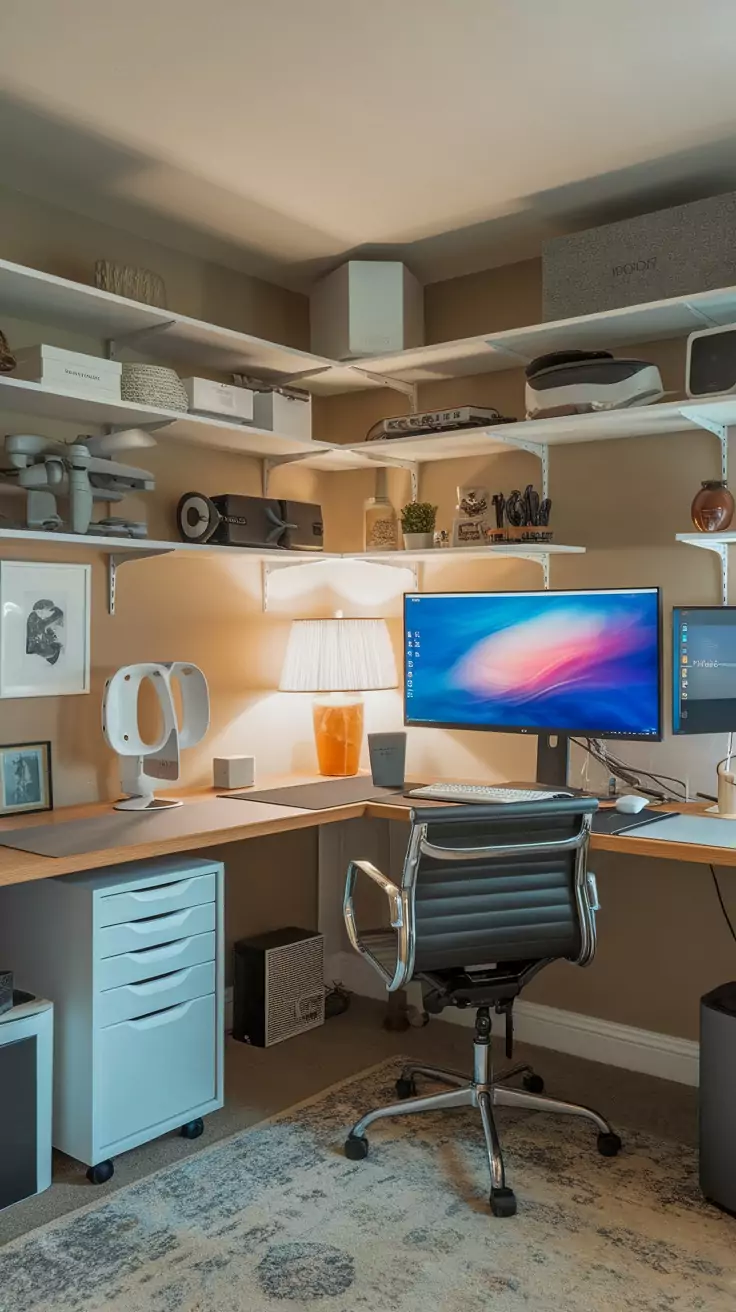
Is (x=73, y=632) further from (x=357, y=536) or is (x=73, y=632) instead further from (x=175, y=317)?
(x=357, y=536)

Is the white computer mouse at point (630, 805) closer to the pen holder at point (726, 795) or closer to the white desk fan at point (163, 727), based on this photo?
the pen holder at point (726, 795)

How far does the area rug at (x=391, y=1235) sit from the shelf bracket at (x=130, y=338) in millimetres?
2120

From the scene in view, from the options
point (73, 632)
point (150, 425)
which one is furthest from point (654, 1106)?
point (150, 425)

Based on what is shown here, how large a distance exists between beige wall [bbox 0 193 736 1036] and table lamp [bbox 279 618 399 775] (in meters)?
0.22

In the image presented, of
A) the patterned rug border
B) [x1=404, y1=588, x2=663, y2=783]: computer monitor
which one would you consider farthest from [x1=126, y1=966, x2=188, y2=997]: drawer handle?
[x1=404, y1=588, x2=663, y2=783]: computer monitor

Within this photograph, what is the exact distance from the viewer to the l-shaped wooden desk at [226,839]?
7.14 feet

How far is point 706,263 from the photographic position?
2666mm

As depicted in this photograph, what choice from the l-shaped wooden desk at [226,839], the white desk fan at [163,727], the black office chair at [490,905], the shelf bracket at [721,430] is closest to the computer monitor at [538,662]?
the l-shaped wooden desk at [226,839]

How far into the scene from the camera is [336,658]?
3330 mm

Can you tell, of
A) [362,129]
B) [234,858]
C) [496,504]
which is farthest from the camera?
[234,858]

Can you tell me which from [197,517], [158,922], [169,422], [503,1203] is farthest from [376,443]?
[503,1203]

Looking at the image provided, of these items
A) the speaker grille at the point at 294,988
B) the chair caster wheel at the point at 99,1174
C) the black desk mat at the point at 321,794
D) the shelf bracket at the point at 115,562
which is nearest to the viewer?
the chair caster wheel at the point at 99,1174

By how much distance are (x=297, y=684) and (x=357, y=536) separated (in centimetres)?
71

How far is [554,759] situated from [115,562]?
1.37m
